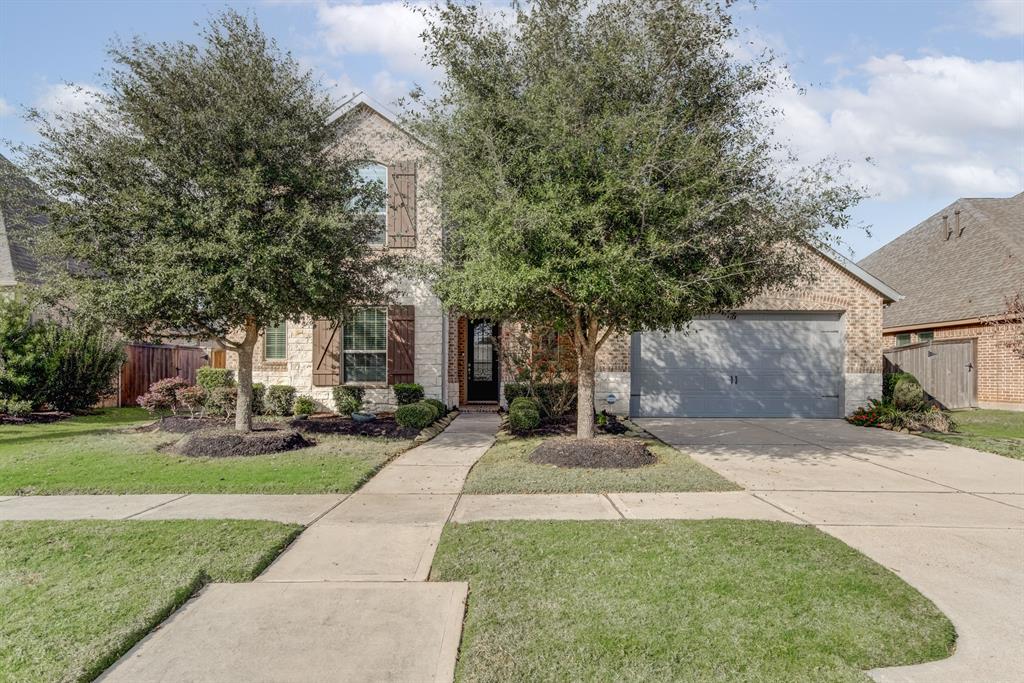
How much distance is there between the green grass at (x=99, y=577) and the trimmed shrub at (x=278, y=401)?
762 centimetres

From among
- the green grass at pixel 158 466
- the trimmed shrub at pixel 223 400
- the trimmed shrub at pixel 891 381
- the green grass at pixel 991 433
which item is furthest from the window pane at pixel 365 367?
the trimmed shrub at pixel 891 381

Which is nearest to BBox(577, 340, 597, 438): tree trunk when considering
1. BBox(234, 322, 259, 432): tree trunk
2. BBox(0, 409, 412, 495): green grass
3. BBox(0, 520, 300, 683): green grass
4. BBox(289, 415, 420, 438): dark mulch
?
BBox(0, 409, 412, 495): green grass

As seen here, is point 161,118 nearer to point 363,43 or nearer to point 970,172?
point 363,43

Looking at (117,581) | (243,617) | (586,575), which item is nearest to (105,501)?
(117,581)

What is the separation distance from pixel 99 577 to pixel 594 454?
17.9ft

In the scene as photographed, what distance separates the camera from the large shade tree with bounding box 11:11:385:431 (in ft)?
25.3

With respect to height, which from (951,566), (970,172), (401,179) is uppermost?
(970,172)

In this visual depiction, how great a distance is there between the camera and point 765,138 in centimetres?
775

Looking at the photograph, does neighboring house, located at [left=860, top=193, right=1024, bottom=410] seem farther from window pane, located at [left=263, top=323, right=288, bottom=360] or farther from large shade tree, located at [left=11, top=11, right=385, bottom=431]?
window pane, located at [left=263, top=323, right=288, bottom=360]

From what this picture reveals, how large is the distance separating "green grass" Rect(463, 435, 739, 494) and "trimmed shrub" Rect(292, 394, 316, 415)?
5770 mm

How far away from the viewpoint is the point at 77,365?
516 inches

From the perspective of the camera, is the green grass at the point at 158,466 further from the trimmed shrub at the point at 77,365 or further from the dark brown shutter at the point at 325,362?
the dark brown shutter at the point at 325,362

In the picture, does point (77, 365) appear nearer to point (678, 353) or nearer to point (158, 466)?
point (158, 466)

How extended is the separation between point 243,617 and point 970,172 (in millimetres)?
46710
